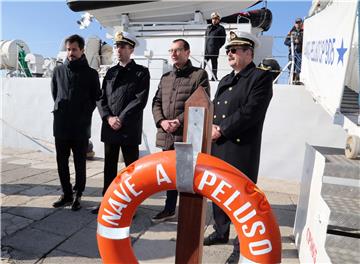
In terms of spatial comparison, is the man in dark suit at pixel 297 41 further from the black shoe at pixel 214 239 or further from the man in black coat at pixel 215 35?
the black shoe at pixel 214 239

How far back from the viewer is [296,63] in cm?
599

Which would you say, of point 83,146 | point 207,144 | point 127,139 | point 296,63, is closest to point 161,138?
point 127,139

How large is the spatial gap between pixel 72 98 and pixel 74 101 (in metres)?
0.04

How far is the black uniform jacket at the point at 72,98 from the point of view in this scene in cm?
315

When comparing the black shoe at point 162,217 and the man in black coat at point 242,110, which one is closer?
the man in black coat at point 242,110

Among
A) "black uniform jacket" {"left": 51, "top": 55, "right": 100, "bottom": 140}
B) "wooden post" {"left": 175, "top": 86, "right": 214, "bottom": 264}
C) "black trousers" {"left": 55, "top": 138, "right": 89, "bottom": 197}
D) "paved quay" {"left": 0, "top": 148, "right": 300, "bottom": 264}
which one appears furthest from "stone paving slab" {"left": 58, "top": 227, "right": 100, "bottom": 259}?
"wooden post" {"left": 175, "top": 86, "right": 214, "bottom": 264}

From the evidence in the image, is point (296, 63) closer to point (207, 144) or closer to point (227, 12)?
point (227, 12)

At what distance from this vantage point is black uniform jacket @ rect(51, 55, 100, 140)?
3148 mm

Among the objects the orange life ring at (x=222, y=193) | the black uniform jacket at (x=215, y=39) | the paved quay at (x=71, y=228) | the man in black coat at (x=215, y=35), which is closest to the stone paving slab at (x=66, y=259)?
the paved quay at (x=71, y=228)

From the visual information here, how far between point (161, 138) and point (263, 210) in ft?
5.57

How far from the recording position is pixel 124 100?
2994 mm

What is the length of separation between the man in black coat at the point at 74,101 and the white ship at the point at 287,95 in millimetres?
2295

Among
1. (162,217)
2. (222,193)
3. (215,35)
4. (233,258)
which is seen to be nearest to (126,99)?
(162,217)

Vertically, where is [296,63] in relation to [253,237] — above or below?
above
